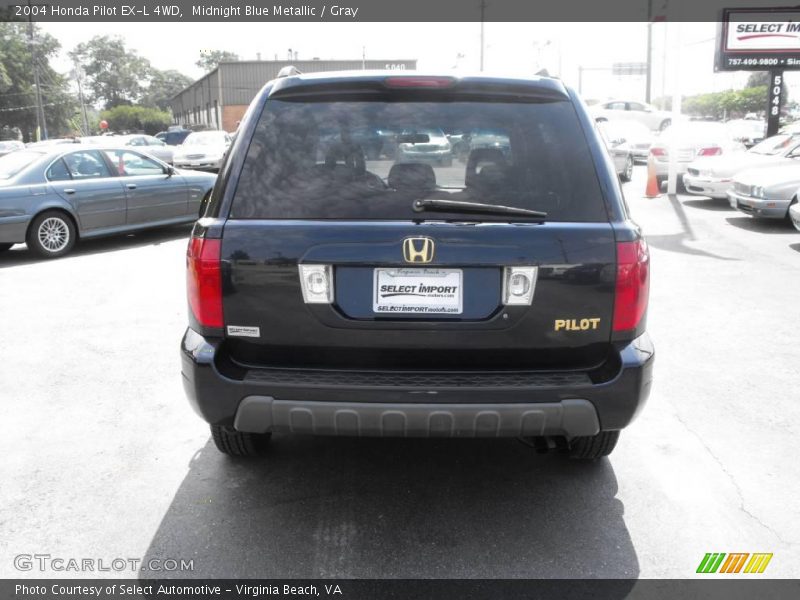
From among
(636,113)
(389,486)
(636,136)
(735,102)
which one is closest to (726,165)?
(636,136)

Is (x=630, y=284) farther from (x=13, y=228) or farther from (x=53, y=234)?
(x=53, y=234)

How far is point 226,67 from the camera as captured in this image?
→ 61781 mm

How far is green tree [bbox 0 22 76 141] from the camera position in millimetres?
72875

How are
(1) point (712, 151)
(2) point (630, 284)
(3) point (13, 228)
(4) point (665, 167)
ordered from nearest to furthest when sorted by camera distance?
1. (2) point (630, 284)
2. (3) point (13, 228)
3. (1) point (712, 151)
4. (4) point (665, 167)

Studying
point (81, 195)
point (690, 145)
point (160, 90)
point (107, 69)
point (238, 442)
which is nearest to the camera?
point (238, 442)

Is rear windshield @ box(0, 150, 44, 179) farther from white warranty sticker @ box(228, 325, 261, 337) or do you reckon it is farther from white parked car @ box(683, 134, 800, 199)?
white parked car @ box(683, 134, 800, 199)

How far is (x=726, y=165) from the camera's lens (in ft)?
Result: 47.8

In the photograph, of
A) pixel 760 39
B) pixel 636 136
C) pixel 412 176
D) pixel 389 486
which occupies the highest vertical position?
pixel 760 39

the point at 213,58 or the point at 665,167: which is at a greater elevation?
the point at 213,58

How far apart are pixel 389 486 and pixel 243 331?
Result: 1150mm

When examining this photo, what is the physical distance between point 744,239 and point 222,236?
995cm

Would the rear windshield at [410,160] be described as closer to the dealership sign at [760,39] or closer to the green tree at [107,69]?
the dealership sign at [760,39]

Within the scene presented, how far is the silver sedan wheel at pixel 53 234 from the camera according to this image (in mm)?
10023

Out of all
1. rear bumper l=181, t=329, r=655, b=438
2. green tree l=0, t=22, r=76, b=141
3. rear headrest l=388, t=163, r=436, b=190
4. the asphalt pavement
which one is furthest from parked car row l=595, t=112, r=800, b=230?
green tree l=0, t=22, r=76, b=141
